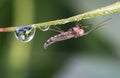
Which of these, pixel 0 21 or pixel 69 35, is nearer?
pixel 69 35

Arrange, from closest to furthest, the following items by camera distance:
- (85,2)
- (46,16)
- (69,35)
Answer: (69,35) < (85,2) < (46,16)

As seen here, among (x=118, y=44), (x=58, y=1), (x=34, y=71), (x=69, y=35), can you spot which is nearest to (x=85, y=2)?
(x=58, y=1)

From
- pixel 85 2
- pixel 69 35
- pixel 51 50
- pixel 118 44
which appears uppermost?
pixel 85 2

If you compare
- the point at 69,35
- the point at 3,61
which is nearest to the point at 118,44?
the point at 3,61

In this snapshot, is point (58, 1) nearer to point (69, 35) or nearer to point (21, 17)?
point (21, 17)

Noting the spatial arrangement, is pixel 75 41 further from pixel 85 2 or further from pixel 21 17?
pixel 21 17

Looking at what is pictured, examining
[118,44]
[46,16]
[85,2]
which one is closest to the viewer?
[118,44]

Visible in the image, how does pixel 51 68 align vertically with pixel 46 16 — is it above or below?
below
